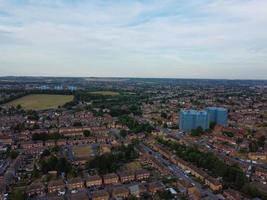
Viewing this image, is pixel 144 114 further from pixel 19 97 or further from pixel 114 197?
pixel 19 97

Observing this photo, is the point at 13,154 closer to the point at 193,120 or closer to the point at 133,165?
the point at 133,165

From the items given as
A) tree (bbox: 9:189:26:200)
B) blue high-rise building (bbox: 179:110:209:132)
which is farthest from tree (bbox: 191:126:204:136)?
tree (bbox: 9:189:26:200)

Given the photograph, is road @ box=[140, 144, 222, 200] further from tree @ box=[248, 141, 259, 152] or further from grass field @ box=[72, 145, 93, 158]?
tree @ box=[248, 141, 259, 152]

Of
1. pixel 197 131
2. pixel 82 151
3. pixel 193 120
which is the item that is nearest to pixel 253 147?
pixel 197 131

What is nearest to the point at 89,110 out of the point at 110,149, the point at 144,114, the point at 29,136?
the point at 144,114

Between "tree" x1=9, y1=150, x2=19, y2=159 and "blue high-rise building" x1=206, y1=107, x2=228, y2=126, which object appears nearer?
"tree" x1=9, y1=150, x2=19, y2=159
